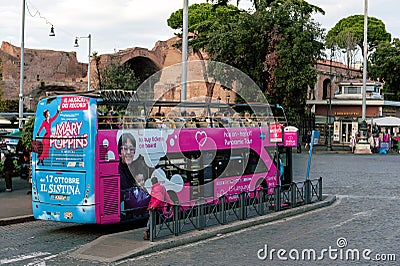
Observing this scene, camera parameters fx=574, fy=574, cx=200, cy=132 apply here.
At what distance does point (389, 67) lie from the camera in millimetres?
68625

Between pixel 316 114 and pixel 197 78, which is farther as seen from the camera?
pixel 316 114

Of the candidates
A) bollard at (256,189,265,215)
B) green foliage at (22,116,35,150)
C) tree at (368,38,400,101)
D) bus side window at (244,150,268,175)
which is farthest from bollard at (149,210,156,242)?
tree at (368,38,400,101)

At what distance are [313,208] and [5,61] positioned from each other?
4735 centimetres

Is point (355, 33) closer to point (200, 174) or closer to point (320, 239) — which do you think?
point (200, 174)

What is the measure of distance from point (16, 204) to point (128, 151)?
5572mm

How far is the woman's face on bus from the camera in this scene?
12.5 metres

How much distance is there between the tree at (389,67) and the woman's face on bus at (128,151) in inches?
2344

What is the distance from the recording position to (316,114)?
55375 millimetres

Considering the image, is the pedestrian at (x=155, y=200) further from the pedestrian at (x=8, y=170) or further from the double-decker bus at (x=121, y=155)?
the pedestrian at (x=8, y=170)

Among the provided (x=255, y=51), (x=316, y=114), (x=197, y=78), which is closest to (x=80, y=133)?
(x=255, y=51)

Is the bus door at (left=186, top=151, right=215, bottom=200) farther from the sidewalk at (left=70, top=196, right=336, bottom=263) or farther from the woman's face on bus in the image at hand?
the woman's face on bus

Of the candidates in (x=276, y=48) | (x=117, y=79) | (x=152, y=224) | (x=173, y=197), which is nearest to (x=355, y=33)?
(x=117, y=79)

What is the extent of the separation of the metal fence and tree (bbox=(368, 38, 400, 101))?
54.5m

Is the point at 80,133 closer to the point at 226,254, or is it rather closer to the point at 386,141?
the point at 226,254
